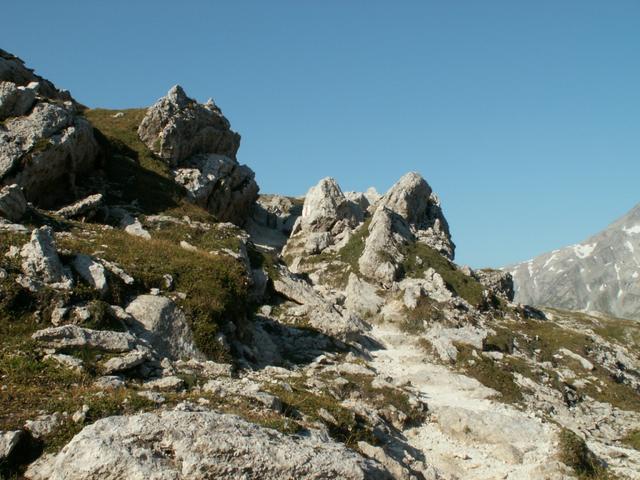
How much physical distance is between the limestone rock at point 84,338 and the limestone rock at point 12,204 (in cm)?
1161

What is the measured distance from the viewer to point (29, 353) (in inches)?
667

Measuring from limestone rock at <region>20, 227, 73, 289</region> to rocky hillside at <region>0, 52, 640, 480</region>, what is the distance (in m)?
0.09

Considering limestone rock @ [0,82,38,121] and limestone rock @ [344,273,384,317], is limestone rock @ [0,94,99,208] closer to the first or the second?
limestone rock @ [0,82,38,121]

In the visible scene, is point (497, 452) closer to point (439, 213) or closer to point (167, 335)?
point (167, 335)

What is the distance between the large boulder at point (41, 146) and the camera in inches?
1623

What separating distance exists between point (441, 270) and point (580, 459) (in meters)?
40.3

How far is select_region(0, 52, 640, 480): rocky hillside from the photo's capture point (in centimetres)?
1243

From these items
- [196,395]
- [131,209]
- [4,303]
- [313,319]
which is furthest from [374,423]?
[131,209]

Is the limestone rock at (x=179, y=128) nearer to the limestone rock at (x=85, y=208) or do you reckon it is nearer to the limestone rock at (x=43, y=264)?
the limestone rock at (x=85, y=208)

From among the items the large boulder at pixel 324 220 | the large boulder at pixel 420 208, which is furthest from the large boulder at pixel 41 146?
the large boulder at pixel 420 208

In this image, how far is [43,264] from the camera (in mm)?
21125

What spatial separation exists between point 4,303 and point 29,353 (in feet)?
11.5

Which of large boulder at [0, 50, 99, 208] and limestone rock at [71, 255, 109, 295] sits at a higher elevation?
large boulder at [0, 50, 99, 208]

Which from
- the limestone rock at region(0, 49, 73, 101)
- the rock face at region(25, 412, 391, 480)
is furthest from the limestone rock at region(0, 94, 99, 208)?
the rock face at region(25, 412, 391, 480)
